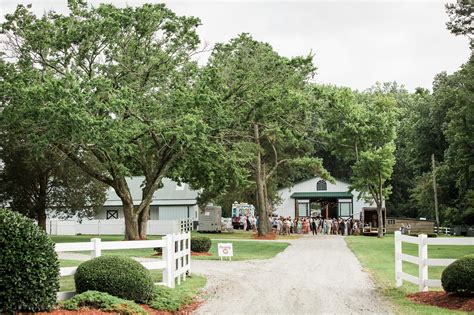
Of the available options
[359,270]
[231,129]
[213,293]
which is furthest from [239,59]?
[213,293]

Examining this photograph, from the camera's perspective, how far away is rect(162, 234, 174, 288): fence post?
14.9 m

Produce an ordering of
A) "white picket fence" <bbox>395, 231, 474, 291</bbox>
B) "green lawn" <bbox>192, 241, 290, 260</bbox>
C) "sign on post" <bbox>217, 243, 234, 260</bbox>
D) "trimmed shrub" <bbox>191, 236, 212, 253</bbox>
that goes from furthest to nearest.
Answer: "trimmed shrub" <bbox>191, 236, 212, 253</bbox>
"green lawn" <bbox>192, 241, 290, 260</bbox>
"sign on post" <bbox>217, 243, 234, 260</bbox>
"white picket fence" <bbox>395, 231, 474, 291</bbox>

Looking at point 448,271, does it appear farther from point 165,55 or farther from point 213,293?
point 165,55

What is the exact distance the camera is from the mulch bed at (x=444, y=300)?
41.2 feet

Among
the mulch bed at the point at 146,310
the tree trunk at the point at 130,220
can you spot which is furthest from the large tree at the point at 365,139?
the mulch bed at the point at 146,310

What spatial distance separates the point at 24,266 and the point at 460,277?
27.1ft

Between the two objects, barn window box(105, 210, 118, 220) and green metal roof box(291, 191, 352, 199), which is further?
green metal roof box(291, 191, 352, 199)

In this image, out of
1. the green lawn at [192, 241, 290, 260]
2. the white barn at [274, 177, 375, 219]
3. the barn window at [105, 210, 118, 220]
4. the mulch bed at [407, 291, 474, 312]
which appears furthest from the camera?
the white barn at [274, 177, 375, 219]

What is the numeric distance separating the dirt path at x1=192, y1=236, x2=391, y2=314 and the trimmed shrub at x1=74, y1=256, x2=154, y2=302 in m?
1.31

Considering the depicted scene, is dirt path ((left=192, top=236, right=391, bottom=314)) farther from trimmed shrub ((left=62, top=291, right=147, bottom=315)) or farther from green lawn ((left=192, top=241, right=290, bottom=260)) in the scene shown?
green lawn ((left=192, top=241, right=290, bottom=260))

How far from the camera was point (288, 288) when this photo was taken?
52.2 feet

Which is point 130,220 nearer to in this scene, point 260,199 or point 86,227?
point 260,199

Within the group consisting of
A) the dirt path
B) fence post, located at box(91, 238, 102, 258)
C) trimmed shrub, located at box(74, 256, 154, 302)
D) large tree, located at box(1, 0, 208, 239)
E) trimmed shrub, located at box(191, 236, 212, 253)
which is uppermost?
large tree, located at box(1, 0, 208, 239)

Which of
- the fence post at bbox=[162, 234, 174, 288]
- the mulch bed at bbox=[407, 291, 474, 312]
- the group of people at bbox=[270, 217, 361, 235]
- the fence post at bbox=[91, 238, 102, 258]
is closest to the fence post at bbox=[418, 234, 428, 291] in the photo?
the mulch bed at bbox=[407, 291, 474, 312]
